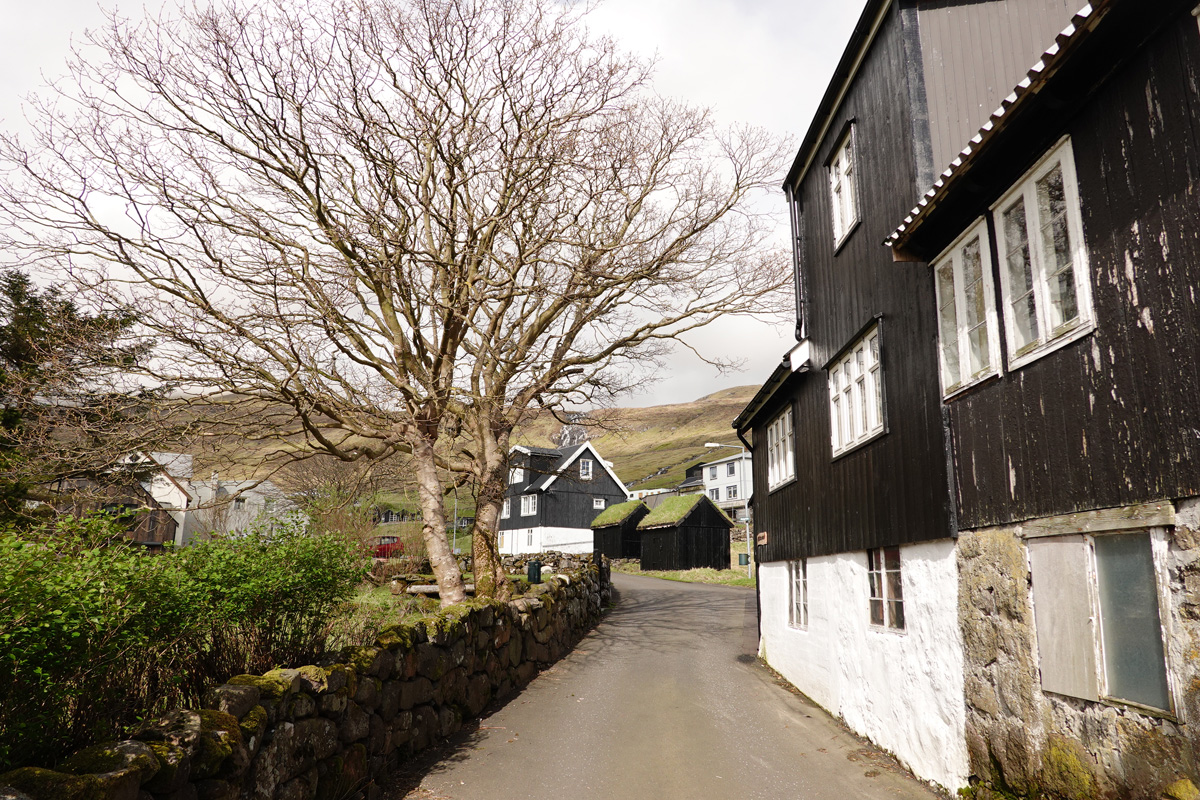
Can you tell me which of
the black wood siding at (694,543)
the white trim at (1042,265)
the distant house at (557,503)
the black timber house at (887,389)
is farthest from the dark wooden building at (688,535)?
the white trim at (1042,265)

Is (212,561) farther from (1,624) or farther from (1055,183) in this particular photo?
(1055,183)

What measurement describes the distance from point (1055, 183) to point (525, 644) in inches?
428

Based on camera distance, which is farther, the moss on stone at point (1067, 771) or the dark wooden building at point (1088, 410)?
the moss on stone at point (1067, 771)

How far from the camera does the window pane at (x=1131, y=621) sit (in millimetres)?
4684

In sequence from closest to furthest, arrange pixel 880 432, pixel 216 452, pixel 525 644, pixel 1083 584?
pixel 1083 584, pixel 880 432, pixel 216 452, pixel 525 644

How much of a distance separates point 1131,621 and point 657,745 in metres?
5.80

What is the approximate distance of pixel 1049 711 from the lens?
5.60 meters

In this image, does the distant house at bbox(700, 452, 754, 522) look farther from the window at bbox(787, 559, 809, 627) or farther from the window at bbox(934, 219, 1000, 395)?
the window at bbox(934, 219, 1000, 395)

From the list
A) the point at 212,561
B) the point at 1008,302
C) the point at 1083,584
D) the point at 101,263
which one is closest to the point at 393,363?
the point at 101,263

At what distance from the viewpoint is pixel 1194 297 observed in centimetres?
438

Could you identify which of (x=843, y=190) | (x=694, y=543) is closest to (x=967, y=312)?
(x=843, y=190)

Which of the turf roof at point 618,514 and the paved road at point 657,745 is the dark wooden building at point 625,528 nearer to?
the turf roof at point 618,514

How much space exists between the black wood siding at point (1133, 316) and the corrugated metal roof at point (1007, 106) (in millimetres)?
430

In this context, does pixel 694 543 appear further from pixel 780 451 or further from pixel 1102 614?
pixel 1102 614
